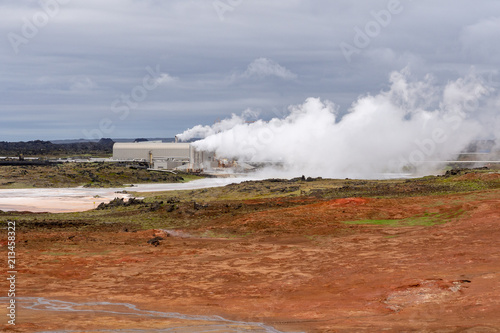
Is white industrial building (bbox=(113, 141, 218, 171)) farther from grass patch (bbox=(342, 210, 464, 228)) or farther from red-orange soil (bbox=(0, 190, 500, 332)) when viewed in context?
grass patch (bbox=(342, 210, 464, 228))

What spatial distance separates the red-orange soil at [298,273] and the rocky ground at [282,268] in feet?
0.24

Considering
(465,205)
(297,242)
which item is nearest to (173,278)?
(297,242)

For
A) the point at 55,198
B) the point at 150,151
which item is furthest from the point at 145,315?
the point at 150,151

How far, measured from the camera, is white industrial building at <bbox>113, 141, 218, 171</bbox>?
151 meters

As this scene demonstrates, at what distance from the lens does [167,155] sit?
156 m

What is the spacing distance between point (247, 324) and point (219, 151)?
138 m

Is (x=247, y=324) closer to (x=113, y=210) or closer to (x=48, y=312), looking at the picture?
(x=48, y=312)

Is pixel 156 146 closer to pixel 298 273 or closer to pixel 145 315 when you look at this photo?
pixel 298 273

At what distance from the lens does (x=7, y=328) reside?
61.6 feet

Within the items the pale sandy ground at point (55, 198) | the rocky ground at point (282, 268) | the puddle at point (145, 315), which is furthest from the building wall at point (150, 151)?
the puddle at point (145, 315)

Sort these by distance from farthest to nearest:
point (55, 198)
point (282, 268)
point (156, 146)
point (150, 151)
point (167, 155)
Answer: point (156, 146)
point (150, 151)
point (167, 155)
point (55, 198)
point (282, 268)

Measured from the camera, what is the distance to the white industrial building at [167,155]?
494 ft

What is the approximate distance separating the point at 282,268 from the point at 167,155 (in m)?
128

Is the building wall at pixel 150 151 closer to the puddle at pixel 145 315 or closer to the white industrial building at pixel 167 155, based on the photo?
the white industrial building at pixel 167 155
